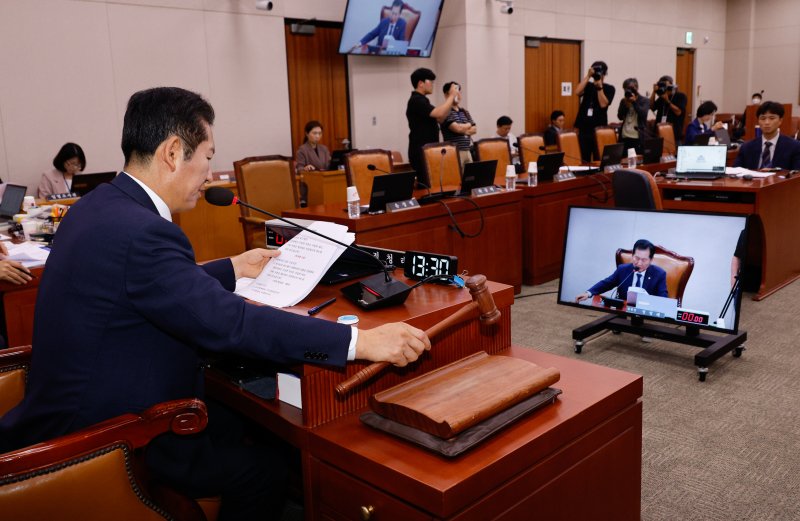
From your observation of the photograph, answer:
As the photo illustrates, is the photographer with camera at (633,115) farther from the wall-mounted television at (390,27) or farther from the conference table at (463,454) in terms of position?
the conference table at (463,454)

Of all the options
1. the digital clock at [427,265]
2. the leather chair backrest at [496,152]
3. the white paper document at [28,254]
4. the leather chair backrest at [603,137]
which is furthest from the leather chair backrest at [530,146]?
the digital clock at [427,265]

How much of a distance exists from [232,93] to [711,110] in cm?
547

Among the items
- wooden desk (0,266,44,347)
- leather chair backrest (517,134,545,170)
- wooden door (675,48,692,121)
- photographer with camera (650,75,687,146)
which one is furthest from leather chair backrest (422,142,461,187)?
wooden door (675,48,692,121)

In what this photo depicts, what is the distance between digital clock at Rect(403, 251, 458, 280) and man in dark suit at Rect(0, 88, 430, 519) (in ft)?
1.47

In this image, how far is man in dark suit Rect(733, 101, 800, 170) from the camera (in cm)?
489

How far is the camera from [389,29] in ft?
25.3

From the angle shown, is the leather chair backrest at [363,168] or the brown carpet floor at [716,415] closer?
the brown carpet floor at [716,415]

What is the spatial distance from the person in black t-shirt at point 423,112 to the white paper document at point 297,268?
369 centimetres

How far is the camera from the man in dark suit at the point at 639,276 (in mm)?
2938

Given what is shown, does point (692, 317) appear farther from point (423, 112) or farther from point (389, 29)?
point (389, 29)

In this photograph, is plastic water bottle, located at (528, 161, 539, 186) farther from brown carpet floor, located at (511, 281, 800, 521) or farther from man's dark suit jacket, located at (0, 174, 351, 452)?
man's dark suit jacket, located at (0, 174, 351, 452)

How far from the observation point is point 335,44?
25.4ft

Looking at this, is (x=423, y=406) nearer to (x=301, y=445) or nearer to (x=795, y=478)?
(x=301, y=445)

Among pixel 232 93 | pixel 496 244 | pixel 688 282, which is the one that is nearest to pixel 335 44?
pixel 232 93
